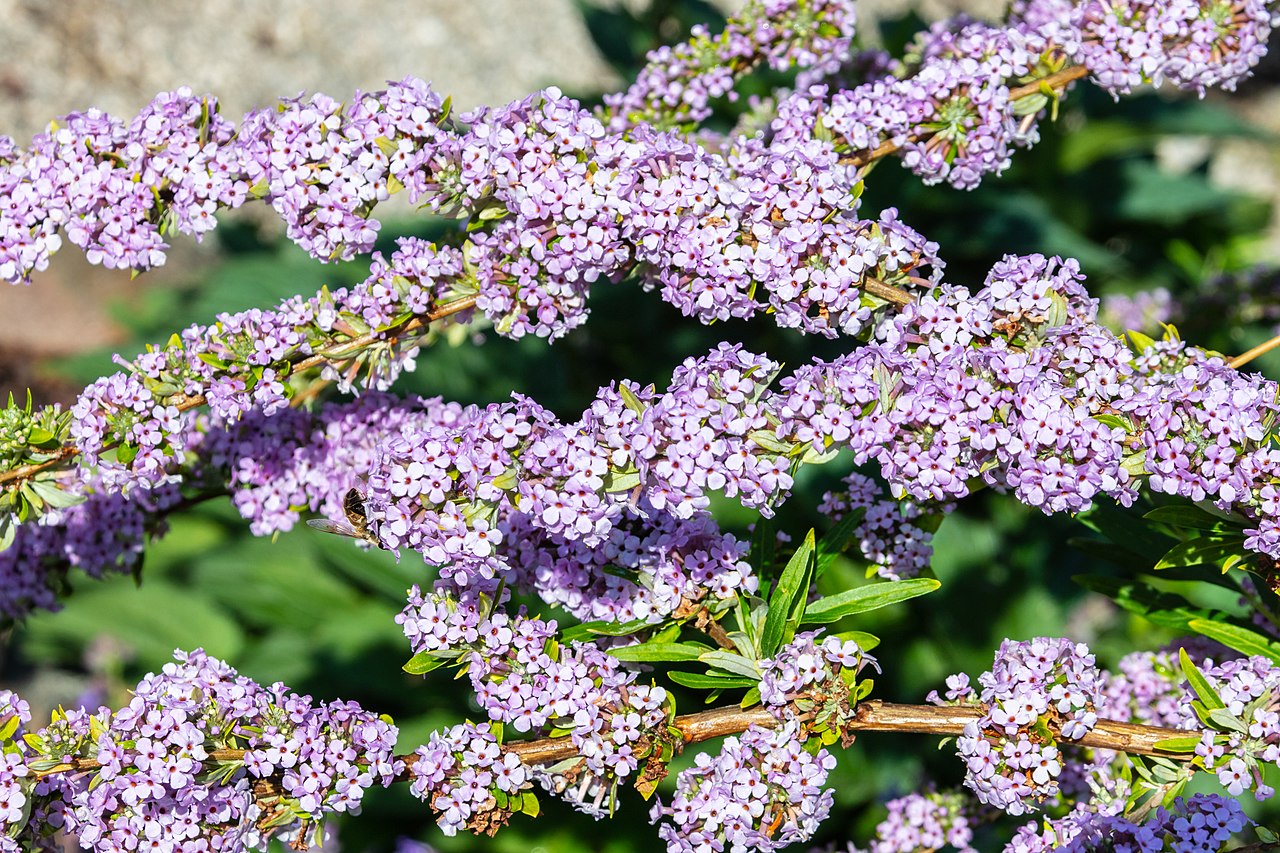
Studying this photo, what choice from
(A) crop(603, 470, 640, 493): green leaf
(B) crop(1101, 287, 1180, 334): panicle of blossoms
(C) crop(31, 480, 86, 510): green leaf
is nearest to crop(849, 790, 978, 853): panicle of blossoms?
(A) crop(603, 470, 640, 493): green leaf

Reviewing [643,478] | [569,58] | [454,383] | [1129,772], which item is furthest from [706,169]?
[569,58]

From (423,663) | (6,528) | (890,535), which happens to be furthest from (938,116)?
(6,528)

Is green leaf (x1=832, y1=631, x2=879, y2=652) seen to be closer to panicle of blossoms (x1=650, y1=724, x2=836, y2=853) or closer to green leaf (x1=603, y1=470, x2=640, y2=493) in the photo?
panicle of blossoms (x1=650, y1=724, x2=836, y2=853)

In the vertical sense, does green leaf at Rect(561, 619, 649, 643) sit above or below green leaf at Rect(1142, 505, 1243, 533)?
above

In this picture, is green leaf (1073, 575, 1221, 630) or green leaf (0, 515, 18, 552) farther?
green leaf (1073, 575, 1221, 630)

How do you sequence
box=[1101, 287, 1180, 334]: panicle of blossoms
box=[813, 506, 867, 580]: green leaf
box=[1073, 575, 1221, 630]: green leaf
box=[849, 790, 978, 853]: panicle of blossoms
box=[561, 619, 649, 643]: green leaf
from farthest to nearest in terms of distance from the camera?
box=[1101, 287, 1180, 334]: panicle of blossoms
box=[849, 790, 978, 853]: panicle of blossoms
box=[1073, 575, 1221, 630]: green leaf
box=[813, 506, 867, 580]: green leaf
box=[561, 619, 649, 643]: green leaf

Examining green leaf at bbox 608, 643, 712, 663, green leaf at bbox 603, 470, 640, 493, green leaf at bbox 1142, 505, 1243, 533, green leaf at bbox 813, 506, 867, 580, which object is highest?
green leaf at bbox 603, 470, 640, 493

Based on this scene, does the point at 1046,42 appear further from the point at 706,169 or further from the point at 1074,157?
the point at 1074,157
